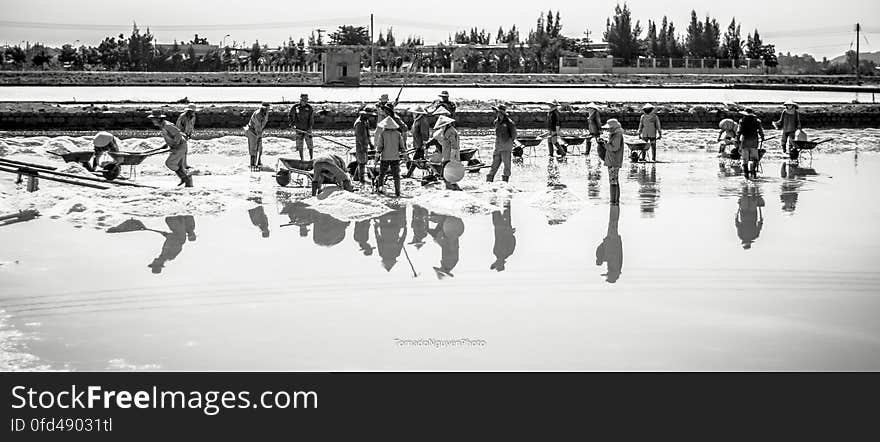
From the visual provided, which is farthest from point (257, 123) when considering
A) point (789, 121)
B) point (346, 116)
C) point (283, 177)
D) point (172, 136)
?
point (346, 116)

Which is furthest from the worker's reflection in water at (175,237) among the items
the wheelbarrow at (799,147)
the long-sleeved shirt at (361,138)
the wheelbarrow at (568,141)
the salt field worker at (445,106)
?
the wheelbarrow at (799,147)

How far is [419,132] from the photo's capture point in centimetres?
1600

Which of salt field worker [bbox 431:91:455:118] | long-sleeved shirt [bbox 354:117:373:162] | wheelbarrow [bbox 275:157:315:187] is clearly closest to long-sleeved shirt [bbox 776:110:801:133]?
salt field worker [bbox 431:91:455:118]

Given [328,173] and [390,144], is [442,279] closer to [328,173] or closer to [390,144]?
[390,144]

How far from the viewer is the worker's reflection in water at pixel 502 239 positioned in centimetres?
1027

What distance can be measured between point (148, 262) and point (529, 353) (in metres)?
4.34

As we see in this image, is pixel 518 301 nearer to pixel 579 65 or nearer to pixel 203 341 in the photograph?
pixel 203 341

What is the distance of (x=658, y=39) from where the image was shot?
103 metres

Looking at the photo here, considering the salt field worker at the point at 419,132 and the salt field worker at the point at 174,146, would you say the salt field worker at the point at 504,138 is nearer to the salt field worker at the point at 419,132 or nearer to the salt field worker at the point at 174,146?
the salt field worker at the point at 419,132

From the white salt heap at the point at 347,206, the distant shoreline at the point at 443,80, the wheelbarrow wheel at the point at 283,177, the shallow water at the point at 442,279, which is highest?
the distant shoreline at the point at 443,80

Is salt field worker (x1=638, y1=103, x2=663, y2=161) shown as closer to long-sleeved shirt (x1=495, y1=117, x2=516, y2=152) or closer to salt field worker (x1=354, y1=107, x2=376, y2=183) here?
long-sleeved shirt (x1=495, y1=117, x2=516, y2=152)

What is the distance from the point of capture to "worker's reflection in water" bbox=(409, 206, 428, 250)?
11234mm

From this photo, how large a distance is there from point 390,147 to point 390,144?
0.13 feet

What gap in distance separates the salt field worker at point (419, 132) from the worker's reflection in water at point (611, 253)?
4.13 m
